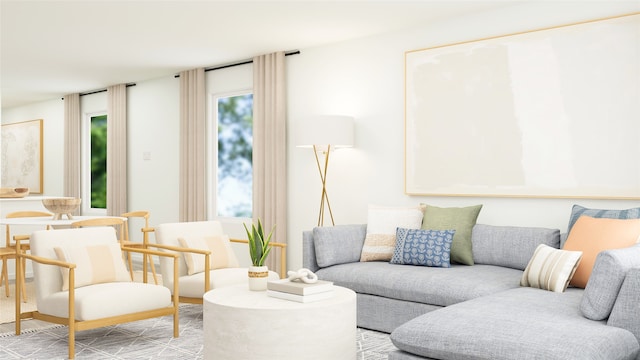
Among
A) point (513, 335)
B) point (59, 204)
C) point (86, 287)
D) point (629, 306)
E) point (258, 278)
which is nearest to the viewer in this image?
point (513, 335)

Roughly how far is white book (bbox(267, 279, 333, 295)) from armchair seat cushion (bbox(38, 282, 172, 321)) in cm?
109

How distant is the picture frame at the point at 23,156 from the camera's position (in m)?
11.0

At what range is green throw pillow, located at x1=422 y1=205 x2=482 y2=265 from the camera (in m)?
4.84

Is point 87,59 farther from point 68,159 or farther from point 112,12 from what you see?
point 68,159

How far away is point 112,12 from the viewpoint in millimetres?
5406

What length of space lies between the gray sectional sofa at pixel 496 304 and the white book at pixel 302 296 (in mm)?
569

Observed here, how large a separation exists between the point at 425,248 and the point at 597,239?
4.28ft

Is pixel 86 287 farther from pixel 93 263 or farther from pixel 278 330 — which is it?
pixel 278 330

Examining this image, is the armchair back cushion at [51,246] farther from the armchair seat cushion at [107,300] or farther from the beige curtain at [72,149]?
the beige curtain at [72,149]

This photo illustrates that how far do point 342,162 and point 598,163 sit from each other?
2.53 meters

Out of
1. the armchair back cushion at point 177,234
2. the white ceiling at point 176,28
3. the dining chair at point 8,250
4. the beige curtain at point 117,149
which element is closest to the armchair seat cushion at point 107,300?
the armchair back cushion at point 177,234

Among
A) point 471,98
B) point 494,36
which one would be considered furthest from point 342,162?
point 494,36

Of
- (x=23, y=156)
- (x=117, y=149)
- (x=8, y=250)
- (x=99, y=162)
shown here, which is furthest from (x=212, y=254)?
(x=23, y=156)

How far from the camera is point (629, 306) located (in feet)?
9.20
